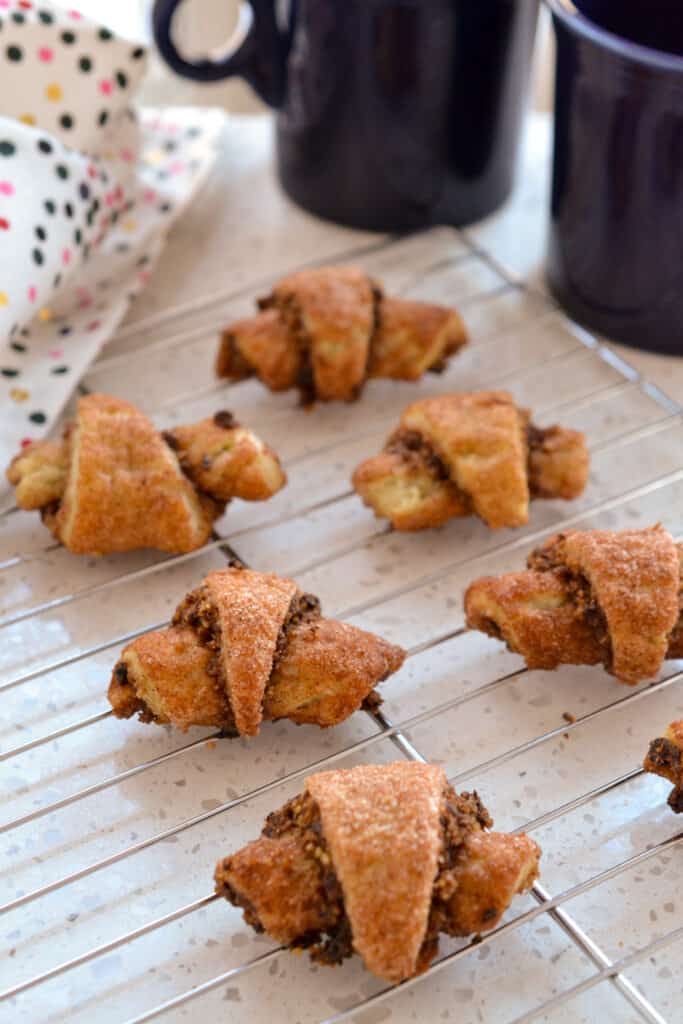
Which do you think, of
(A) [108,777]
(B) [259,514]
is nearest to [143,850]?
(A) [108,777]

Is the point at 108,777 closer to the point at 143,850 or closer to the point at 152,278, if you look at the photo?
the point at 143,850

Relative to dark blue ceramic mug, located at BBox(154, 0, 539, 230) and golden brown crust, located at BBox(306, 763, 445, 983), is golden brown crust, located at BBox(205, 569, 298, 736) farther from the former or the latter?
dark blue ceramic mug, located at BBox(154, 0, 539, 230)

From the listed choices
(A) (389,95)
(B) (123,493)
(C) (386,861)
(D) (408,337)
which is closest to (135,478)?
(B) (123,493)

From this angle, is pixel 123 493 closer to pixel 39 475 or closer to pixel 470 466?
pixel 39 475

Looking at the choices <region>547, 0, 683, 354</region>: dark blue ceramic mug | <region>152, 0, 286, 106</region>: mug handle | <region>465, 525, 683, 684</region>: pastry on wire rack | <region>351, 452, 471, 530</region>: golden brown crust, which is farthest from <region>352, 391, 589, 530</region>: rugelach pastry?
<region>152, 0, 286, 106</region>: mug handle

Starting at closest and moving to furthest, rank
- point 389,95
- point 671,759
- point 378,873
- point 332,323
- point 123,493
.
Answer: point 378,873
point 671,759
point 123,493
point 332,323
point 389,95

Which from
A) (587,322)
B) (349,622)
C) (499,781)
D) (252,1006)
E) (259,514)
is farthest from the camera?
(587,322)
